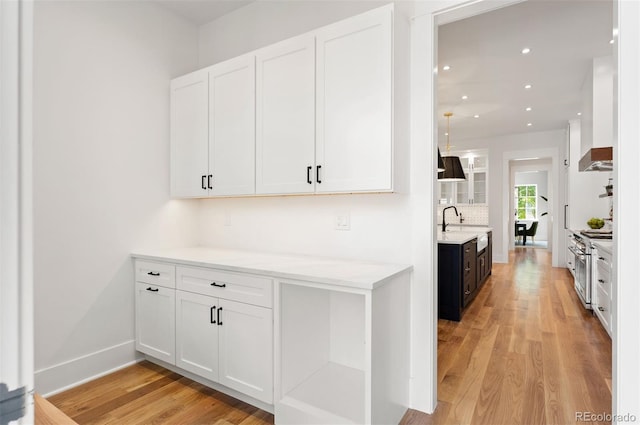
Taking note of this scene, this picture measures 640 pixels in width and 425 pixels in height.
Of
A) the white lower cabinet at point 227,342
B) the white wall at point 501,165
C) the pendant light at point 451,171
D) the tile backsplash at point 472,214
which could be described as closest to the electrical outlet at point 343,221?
the white lower cabinet at point 227,342

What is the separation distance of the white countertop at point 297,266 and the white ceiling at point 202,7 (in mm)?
2089

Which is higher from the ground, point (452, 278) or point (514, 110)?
point (514, 110)

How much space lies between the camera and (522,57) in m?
3.97

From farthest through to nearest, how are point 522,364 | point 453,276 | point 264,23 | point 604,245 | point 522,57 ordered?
point 522,57, point 453,276, point 604,245, point 264,23, point 522,364

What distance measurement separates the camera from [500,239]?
8.09 metres

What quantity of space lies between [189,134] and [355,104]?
156cm

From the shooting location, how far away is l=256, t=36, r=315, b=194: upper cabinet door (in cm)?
222

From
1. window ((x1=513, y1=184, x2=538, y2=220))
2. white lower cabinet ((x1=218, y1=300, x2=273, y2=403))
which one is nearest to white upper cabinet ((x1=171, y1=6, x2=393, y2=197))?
white lower cabinet ((x1=218, y1=300, x2=273, y2=403))

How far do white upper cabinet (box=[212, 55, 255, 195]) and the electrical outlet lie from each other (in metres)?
0.65

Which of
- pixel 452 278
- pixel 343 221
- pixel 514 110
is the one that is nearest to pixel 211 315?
pixel 343 221

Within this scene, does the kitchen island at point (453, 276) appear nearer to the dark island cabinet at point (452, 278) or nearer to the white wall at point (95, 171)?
the dark island cabinet at point (452, 278)

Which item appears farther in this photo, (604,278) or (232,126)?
(604,278)

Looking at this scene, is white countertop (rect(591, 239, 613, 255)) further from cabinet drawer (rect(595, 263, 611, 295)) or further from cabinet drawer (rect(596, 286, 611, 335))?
cabinet drawer (rect(596, 286, 611, 335))

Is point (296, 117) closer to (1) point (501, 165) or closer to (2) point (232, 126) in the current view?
(2) point (232, 126)
